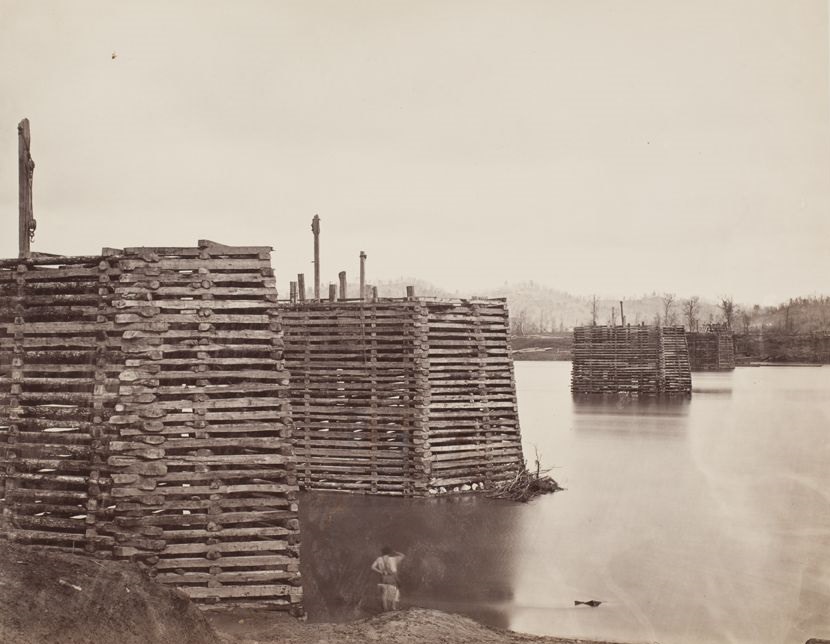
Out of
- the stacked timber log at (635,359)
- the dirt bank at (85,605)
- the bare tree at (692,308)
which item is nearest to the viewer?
the dirt bank at (85,605)

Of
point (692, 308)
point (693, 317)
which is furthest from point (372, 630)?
point (693, 317)

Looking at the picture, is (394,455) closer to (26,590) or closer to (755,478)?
(26,590)

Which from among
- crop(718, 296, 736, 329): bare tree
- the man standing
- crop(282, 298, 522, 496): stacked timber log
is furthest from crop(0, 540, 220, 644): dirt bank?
crop(718, 296, 736, 329): bare tree

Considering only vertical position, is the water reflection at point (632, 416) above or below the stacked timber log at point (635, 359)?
below

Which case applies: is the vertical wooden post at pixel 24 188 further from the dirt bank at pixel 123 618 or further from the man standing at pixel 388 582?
the man standing at pixel 388 582

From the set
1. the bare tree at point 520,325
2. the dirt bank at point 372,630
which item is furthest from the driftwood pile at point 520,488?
the bare tree at point 520,325

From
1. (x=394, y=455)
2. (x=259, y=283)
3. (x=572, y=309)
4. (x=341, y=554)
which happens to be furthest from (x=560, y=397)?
(x=572, y=309)
